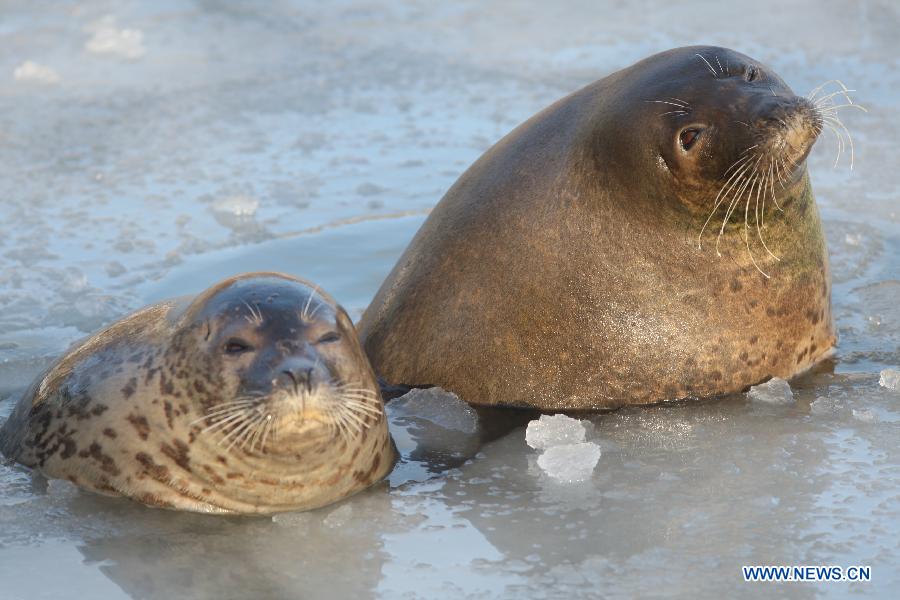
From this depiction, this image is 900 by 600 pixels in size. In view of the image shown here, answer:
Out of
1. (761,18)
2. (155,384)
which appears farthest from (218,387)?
(761,18)

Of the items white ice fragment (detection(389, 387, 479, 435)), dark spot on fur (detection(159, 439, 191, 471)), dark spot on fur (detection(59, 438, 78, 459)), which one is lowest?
white ice fragment (detection(389, 387, 479, 435))

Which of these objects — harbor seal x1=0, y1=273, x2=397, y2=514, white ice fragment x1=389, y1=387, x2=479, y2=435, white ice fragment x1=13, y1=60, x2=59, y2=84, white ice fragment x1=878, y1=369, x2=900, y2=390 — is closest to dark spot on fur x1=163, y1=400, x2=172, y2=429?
harbor seal x1=0, y1=273, x2=397, y2=514

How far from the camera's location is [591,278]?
503 cm

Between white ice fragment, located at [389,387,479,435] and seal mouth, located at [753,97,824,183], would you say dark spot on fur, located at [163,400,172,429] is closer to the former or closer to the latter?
white ice fragment, located at [389,387,479,435]

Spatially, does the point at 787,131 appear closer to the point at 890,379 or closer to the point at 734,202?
the point at 734,202

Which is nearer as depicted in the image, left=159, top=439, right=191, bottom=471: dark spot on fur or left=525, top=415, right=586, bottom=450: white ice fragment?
left=159, top=439, right=191, bottom=471: dark spot on fur

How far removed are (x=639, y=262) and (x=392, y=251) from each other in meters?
1.94

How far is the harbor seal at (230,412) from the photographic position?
408 cm

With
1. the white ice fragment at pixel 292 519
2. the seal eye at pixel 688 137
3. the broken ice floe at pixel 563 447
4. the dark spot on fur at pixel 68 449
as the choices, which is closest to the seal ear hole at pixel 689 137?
the seal eye at pixel 688 137

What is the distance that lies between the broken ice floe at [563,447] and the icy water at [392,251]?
0.17 feet

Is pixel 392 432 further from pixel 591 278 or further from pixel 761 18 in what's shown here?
pixel 761 18

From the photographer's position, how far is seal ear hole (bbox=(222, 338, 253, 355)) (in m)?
4.16

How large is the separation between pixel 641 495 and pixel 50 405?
1848mm

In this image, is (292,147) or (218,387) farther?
(292,147)
